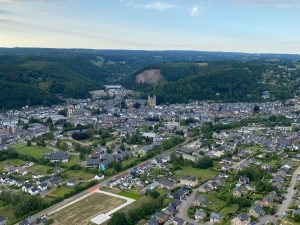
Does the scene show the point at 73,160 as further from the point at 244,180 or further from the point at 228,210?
the point at 228,210

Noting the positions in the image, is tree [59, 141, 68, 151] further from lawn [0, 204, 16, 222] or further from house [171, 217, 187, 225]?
house [171, 217, 187, 225]

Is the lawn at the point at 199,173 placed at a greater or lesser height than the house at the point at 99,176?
greater

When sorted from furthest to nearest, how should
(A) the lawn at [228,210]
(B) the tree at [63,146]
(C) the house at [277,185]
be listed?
(B) the tree at [63,146] < (C) the house at [277,185] < (A) the lawn at [228,210]

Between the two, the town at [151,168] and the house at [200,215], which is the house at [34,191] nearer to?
the town at [151,168]

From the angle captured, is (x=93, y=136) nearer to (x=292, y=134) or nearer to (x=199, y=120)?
(x=199, y=120)

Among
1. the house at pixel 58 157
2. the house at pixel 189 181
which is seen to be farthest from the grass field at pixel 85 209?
the house at pixel 58 157

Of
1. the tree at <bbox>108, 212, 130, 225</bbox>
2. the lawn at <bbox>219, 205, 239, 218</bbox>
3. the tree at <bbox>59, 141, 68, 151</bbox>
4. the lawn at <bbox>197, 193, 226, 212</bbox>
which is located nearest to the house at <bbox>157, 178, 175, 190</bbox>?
the lawn at <bbox>197, 193, 226, 212</bbox>

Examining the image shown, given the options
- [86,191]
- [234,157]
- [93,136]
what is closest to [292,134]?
[234,157]

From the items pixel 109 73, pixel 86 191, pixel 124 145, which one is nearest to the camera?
pixel 86 191
